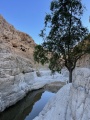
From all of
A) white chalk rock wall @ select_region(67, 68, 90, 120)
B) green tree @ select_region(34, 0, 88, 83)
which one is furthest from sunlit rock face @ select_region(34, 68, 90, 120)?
green tree @ select_region(34, 0, 88, 83)

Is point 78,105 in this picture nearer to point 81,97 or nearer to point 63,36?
point 81,97

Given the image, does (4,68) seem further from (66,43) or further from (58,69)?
(66,43)

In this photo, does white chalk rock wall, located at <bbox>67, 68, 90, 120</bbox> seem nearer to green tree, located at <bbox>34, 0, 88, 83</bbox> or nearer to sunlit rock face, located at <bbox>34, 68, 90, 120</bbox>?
sunlit rock face, located at <bbox>34, 68, 90, 120</bbox>

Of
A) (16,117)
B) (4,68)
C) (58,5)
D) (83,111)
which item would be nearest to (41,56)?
(4,68)

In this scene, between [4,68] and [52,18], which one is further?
[52,18]

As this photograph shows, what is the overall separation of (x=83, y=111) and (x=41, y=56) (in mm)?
9247

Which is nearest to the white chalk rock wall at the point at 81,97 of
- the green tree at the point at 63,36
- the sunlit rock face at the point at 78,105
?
the sunlit rock face at the point at 78,105

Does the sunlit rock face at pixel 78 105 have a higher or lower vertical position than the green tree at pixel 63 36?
lower

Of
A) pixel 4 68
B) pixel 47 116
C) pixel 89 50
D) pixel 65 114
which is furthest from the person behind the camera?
pixel 89 50

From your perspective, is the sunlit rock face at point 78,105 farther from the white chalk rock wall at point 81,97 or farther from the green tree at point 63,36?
the green tree at point 63,36

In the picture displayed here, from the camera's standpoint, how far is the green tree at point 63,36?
43.1 feet

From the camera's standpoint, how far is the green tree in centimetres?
1315

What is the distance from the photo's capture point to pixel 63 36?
13383 millimetres

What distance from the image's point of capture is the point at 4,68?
1237 centimetres
